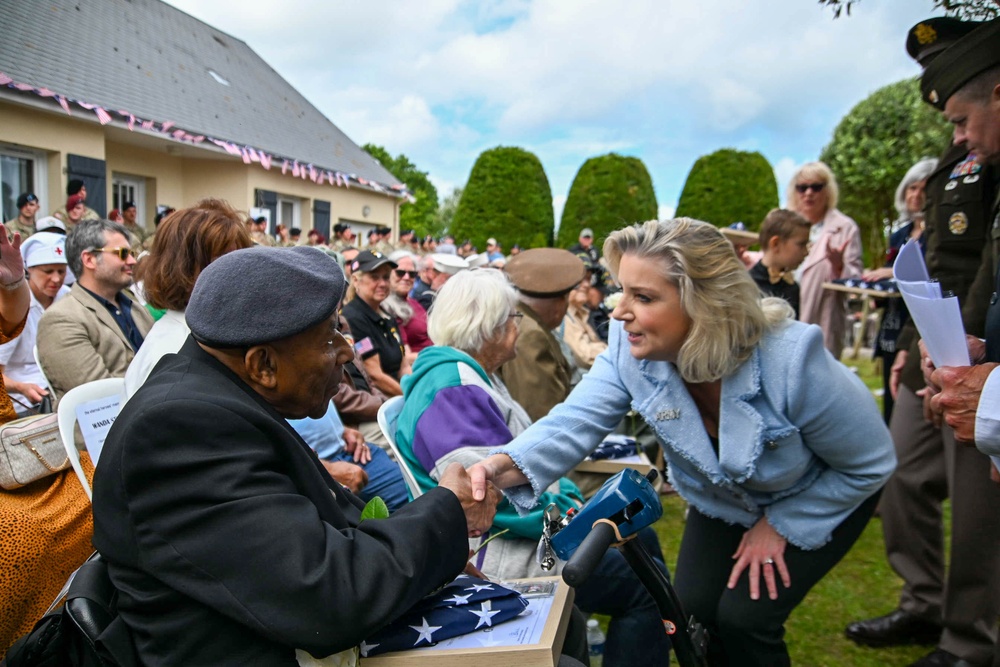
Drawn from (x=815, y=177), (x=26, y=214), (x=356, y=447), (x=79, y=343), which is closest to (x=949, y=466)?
(x=356, y=447)

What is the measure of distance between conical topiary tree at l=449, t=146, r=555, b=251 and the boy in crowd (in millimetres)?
19268

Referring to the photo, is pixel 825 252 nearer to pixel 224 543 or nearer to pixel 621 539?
pixel 621 539

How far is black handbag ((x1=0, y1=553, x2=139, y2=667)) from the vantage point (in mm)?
1392

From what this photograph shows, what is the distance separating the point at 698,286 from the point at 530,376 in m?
2.03

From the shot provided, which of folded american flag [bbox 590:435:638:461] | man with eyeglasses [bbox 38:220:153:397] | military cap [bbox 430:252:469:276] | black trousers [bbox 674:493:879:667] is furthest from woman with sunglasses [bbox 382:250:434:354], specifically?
black trousers [bbox 674:493:879:667]

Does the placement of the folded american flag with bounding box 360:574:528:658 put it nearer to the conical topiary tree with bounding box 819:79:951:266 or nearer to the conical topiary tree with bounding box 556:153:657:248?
the conical topiary tree with bounding box 819:79:951:266

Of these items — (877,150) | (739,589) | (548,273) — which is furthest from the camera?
(877,150)

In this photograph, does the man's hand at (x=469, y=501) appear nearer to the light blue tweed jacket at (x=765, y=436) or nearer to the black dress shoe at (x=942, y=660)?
the light blue tweed jacket at (x=765, y=436)

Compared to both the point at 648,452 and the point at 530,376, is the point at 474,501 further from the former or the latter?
the point at 648,452

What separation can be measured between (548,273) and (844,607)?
2.54 m

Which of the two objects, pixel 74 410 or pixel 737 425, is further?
pixel 74 410

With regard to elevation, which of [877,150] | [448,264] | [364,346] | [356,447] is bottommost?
[356,447]

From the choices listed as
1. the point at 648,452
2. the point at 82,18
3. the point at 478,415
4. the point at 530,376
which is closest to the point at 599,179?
the point at 82,18

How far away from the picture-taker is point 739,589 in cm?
240
